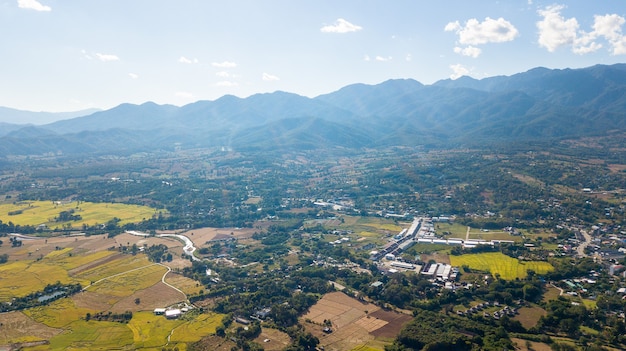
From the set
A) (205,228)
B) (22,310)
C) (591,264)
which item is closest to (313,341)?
(22,310)

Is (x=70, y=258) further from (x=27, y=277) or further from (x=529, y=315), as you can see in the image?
(x=529, y=315)

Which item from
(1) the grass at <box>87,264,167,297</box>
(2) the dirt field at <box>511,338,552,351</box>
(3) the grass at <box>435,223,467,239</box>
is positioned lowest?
(1) the grass at <box>87,264,167,297</box>

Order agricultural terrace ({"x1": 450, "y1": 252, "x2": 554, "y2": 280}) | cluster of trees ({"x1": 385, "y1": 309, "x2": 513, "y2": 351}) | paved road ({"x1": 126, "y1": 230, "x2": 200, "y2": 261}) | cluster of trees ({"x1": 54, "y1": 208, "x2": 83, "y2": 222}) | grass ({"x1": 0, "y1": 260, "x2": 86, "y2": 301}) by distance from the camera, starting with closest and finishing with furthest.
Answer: cluster of trees ({"x1": 385, "y1": 309, "x2": 513, "y2": 351}) < grass ({"x1": 0, "y1": 260, "x2": 86, "y2": 301}) < agricultural terrace ({"x1": 450, "y1": 252, "x2": 554, "y2": 280}) < paved road ({"x1": 126, "y1": 230, "x2": 200, "y2": 261}) < cluster of trees ({"x1": 54, "y1": 208, "x2": 83, "y2": 222})

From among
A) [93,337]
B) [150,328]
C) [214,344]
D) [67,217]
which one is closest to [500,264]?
[214,344]

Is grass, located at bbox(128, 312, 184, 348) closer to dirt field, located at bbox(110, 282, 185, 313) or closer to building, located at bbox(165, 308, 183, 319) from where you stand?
building, located at bbox(165, 308, 183, 319)

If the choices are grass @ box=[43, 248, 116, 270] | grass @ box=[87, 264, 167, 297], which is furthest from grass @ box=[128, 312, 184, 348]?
grass @ box=[43, 248, 116, 270]

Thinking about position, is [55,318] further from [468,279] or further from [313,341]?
[468,279]

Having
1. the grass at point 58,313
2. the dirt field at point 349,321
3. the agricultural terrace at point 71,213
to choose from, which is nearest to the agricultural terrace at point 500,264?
the dirt field at point 349,321
